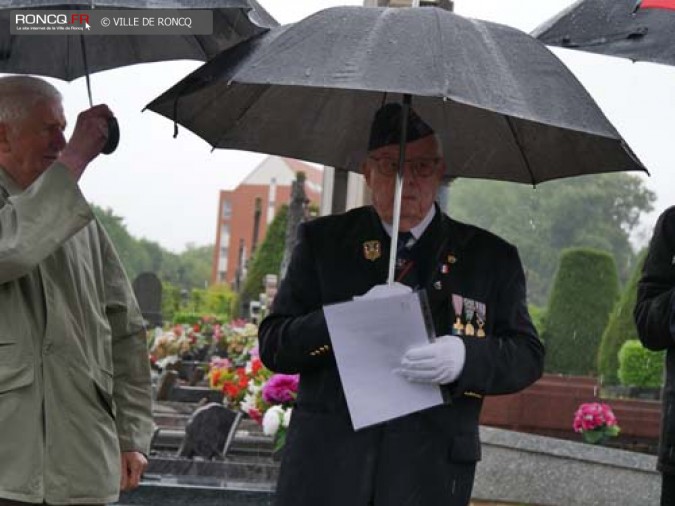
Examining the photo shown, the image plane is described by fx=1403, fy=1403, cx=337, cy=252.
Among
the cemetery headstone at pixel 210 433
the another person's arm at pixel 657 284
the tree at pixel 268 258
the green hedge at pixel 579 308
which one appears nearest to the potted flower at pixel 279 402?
the cemetery headstone at pixel 210 433

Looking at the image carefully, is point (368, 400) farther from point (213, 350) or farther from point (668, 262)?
point (213, 350)

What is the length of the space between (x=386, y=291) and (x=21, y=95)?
1056 mm

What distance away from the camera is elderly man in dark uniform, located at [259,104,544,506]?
139 inches

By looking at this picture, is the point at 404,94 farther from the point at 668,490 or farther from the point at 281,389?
the point at 281,389

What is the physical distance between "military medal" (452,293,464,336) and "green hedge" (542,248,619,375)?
72.7ft

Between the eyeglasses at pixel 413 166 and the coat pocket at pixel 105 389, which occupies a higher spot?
the eyeglasses at pixel 413 166

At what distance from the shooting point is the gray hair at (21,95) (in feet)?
11.6

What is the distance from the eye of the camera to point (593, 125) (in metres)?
3.47

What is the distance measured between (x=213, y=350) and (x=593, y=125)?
1595 cm

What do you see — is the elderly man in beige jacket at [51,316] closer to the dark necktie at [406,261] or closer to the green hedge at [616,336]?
the dark necktie at [406,261]

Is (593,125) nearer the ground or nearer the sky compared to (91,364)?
nearer the sky

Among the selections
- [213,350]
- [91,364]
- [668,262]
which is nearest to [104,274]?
[91,364]

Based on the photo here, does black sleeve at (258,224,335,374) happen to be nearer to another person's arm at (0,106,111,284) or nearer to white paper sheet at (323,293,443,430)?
white paper sheet at (323,293,443,430)

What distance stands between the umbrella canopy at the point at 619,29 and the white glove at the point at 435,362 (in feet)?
3.34
